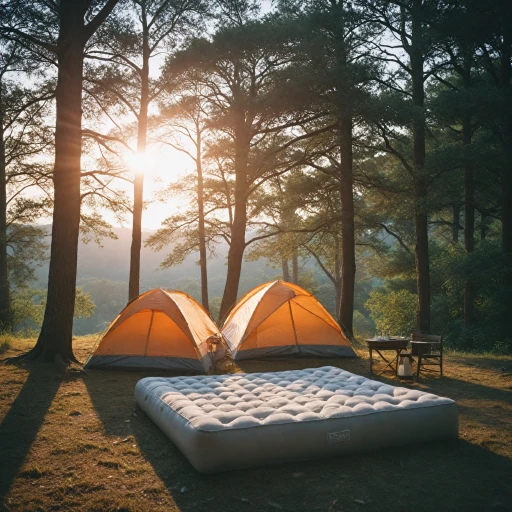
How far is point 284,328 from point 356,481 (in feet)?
19.3

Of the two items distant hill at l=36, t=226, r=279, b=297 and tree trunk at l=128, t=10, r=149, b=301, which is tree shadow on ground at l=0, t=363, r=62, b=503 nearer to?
tree trunk at l=128, t=10, r=149, b=301

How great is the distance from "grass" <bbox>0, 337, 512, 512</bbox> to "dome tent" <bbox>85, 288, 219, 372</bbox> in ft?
7.42

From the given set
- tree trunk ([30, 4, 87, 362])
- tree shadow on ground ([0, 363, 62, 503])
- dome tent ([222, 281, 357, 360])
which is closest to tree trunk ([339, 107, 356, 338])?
dome tent ([222, 281, 357, 360])

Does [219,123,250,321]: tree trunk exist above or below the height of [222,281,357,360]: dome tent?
above

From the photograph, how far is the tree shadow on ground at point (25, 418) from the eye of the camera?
3.95 m

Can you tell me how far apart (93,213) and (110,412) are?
37.1ft

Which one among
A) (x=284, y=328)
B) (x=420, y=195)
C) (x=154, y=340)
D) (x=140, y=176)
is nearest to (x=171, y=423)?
(x=154, y=340)

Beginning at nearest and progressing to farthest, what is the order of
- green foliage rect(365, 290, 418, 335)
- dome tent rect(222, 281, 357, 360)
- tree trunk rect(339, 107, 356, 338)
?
dome tent rect(222, 281, 357, 360) → tree trunk rect(339, 107, 356, 338) → green foliage rect(365, 290, 418, 335)

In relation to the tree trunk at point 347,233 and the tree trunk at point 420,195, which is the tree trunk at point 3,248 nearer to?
the tree trunk at point 347,233

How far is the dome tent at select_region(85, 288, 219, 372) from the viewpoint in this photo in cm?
811

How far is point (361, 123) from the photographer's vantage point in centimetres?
1212

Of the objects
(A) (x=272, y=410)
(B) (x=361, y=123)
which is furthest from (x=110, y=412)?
(B) (x=361, y=123)

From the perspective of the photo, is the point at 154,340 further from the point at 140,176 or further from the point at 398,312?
the point at 398,312

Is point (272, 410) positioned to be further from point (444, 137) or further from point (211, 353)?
point (444, 137)
